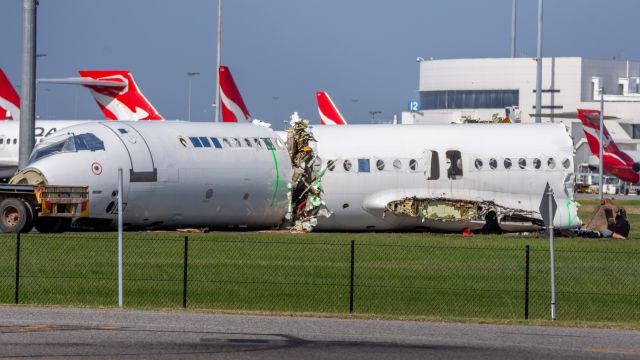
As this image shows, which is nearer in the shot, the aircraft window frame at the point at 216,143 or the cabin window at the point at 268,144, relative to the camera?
the aircraft window frame at the point at 216,143

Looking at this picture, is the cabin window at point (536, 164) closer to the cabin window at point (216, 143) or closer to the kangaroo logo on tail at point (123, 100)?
the cabin window at point (216, 143)

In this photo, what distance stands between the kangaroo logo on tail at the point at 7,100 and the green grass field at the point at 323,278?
136 feet

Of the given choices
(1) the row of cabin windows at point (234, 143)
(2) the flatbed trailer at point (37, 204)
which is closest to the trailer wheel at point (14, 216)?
(2) the flatbed trailer at point (37, 204)

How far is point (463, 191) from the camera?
46781 mm

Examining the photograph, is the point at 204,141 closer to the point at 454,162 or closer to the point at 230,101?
the point at 454,162

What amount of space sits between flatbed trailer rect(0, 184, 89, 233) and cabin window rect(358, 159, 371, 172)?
1019cm

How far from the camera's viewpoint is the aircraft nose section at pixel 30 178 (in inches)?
1592

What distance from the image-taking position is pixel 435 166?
4634 centimetres

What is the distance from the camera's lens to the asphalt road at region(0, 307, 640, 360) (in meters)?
18.7

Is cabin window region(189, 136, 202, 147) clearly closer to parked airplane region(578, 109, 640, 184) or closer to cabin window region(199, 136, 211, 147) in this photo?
cabin window region(199, 136, 211, 147)

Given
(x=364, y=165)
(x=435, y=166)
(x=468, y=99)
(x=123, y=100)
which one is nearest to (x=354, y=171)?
(x=364, y=165)

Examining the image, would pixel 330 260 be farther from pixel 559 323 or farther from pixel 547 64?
pixel 547 64

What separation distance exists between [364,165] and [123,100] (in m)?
24.4

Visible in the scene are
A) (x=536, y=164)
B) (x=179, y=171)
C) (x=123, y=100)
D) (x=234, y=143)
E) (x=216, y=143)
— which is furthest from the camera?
(x=123, y=100)
